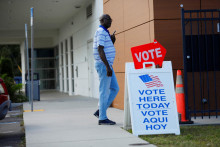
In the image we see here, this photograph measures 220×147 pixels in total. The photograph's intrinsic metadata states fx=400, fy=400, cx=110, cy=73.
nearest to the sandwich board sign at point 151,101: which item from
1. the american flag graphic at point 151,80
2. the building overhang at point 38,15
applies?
the american flag graphic at point 151,80

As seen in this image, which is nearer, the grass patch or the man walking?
the grass patch

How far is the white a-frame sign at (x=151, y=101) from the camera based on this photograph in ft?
18.6

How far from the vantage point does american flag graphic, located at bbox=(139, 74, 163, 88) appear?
586cm

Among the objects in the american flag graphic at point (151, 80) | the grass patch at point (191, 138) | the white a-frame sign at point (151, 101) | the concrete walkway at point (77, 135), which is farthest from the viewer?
the american flag graphic at point (151, 80)

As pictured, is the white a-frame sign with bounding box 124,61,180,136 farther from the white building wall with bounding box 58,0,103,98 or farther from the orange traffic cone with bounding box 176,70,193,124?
the white building wall with bounding box 58,0,103,98

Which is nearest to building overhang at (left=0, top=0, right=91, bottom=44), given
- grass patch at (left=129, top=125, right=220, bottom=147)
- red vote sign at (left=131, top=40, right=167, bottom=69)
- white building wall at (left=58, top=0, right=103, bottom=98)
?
white building wall at (left=58, top=0, right=103, bottom=98)

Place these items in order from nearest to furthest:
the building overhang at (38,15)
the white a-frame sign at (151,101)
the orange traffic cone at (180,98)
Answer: the white a-frame sign at (151,101) < the orange traffic cone at (180,98) < the building overhang at (38,15)

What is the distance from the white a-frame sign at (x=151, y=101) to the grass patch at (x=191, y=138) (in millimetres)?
137

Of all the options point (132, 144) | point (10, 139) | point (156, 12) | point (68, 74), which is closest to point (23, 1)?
point (68, 74)

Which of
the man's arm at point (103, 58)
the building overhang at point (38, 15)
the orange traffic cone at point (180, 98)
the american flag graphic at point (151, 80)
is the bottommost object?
the orange traffic cone at point (180, 98)

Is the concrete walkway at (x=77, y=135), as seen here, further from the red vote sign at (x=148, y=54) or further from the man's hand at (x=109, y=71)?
the red vote sign at (x=148, y=54)

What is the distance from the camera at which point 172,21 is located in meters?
7.97

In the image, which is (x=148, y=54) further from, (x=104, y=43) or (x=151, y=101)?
(x=104, y=43)

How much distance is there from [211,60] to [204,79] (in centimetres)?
40
